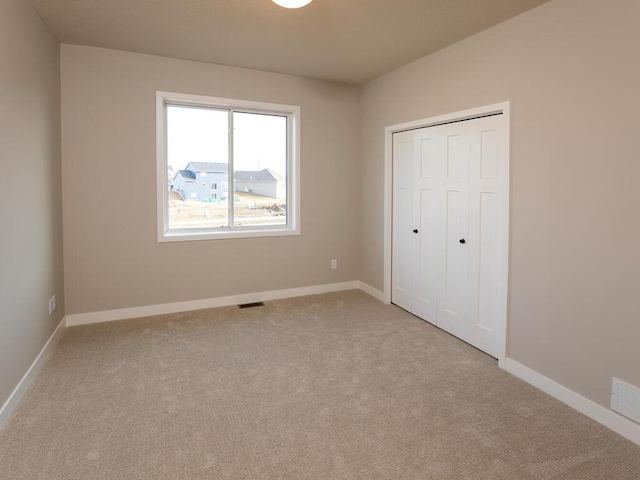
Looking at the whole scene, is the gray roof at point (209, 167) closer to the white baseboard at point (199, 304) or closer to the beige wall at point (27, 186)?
the beige wall at point (27, 186)

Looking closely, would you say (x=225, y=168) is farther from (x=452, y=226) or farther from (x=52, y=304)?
(x=452, y=226)

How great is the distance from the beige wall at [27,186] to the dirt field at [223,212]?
1055 mm

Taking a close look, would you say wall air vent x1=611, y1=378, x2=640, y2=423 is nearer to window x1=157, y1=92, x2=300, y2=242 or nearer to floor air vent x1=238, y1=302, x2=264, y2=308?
floor air vent x1=238, y1=302, x2=264, y2=308

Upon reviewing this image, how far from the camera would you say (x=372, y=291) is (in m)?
4.68

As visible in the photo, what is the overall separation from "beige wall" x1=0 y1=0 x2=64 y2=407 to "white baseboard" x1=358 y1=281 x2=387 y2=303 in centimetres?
313

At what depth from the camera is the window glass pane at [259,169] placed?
171 inches

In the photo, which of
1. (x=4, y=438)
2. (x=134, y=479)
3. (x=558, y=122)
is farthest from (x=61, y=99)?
(x=558, y=122)

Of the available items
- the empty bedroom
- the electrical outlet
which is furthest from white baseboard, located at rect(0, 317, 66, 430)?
the electrical outlet

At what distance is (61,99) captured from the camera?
3.45 m

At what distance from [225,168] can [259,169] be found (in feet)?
1.28

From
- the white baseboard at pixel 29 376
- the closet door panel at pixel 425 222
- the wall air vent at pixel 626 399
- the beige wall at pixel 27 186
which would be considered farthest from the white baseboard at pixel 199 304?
the wall air vent at pixel 626 399

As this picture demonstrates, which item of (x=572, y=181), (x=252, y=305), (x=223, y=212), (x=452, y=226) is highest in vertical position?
A: (x=572, y=181)

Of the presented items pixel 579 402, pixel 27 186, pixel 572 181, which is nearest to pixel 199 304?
pixel 27 186

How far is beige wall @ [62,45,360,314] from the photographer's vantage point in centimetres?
355
